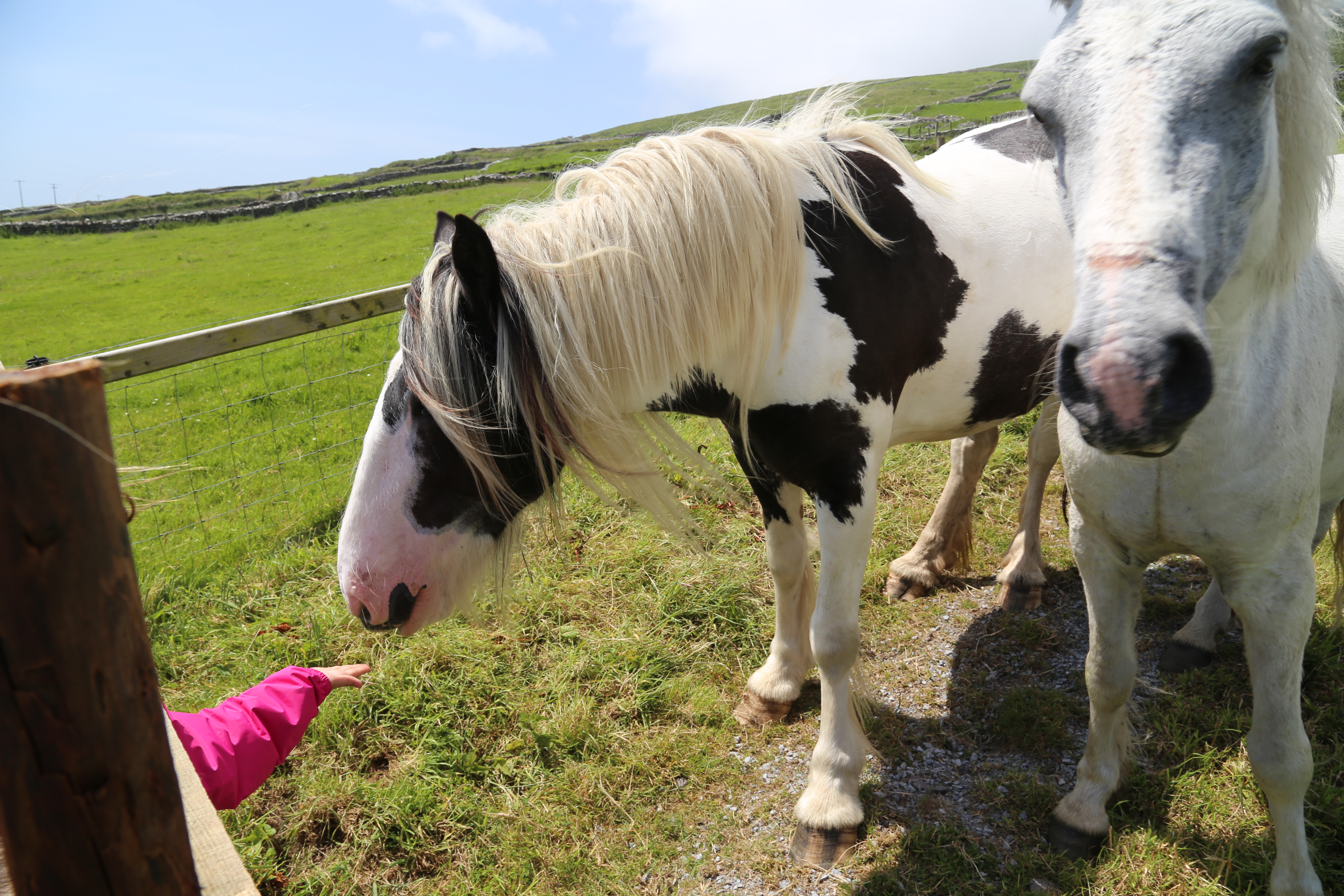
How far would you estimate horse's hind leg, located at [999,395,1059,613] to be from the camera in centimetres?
338

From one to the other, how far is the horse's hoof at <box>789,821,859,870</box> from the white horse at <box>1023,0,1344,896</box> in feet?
2.88

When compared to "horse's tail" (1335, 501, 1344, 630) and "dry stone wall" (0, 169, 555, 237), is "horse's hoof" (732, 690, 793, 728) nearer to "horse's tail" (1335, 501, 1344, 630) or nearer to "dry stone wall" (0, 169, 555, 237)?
"horse's tail" (1335, 501, 1344, 630)

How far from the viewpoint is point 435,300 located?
6.09 ft

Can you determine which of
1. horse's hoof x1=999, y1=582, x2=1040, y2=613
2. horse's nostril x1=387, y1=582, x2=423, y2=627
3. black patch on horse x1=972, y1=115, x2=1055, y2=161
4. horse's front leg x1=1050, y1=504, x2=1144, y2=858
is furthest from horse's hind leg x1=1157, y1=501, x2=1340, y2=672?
horse's nostril x1=387, y1=582, x2=423, y2=627

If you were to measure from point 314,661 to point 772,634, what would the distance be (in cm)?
206

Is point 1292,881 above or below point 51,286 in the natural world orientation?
below

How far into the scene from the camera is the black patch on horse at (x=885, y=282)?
2.18m

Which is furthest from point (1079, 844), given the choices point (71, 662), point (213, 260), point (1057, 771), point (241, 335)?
point (213, 260)

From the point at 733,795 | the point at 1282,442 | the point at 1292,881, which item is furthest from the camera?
the point at 733,795

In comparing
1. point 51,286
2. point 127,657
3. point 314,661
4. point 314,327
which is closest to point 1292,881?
point 127,657

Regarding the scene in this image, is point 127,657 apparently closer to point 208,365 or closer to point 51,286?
point 208,365

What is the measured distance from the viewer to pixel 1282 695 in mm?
1819

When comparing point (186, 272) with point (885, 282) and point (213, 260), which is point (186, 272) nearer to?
point (213, 260)

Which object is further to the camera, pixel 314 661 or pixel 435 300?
pixel 314 661
